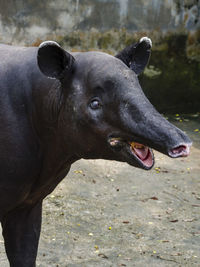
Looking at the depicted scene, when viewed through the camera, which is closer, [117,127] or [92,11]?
[117,127]

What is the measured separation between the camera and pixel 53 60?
9.89 ft

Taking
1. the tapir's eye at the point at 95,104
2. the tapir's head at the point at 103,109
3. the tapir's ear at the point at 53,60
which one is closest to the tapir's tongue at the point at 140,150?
the tapir's head at the point at 103,109

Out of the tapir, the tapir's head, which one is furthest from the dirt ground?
the tapir's head

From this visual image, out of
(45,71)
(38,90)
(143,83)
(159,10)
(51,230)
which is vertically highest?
(45,71)

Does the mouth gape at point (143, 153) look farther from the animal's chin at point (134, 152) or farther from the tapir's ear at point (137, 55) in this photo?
the tapir's ear at point (137, 55)

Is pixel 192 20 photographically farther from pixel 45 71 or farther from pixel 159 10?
pixel 45 71

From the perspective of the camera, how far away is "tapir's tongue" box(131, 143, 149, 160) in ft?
9.24

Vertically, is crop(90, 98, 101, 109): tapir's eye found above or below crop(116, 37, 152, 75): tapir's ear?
below

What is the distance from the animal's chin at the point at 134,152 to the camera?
2.79 m

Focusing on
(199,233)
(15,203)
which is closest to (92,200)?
(199,233)

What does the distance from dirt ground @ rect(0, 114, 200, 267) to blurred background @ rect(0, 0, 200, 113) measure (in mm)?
2641

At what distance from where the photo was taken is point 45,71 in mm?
2996

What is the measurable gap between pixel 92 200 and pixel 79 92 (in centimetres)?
351

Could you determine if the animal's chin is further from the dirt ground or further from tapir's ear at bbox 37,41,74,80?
the dirt ground
